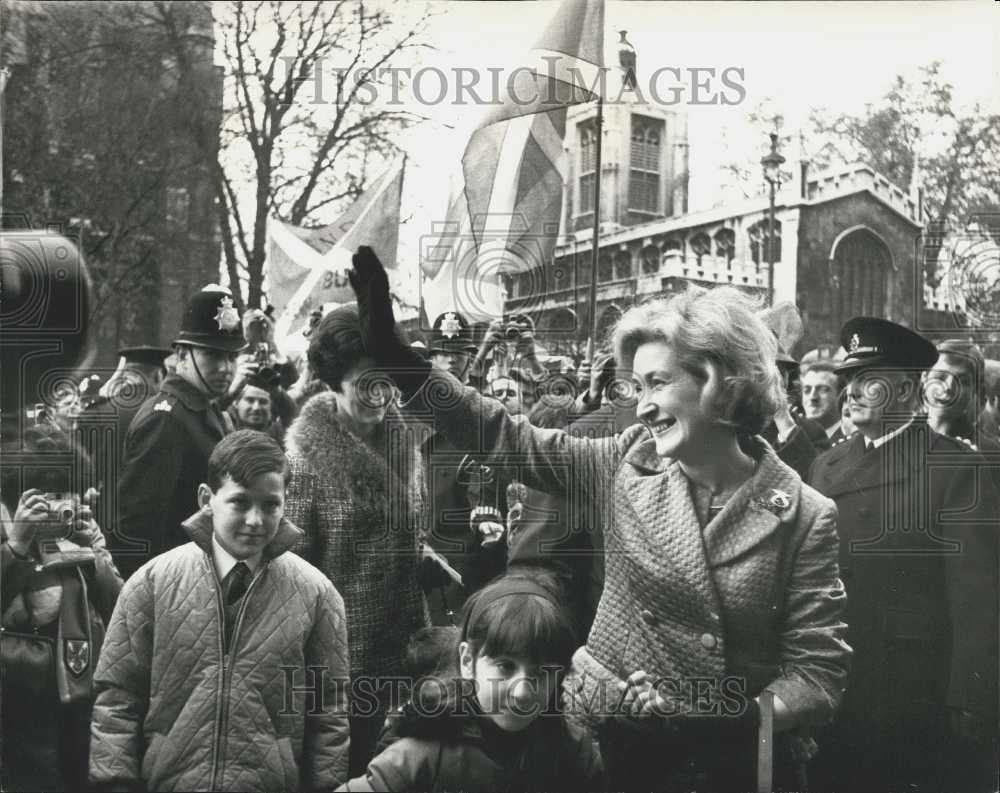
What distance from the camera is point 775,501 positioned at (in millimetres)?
3553

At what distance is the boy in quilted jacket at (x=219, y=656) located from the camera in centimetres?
349

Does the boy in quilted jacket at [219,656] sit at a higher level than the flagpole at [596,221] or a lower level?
lower

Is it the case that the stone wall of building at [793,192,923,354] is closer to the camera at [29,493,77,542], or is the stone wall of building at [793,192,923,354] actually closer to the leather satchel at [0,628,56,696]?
the camera at [29,493,77,542]

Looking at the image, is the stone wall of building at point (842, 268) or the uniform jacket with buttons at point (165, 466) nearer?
the uniform jacket with buttons at point (165, 466)

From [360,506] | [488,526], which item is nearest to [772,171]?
[488,526]

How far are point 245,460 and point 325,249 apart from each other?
1222 millimetres

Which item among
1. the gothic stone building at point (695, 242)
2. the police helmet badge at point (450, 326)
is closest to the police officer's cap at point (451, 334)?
the police helmet badge at point (450, 326)

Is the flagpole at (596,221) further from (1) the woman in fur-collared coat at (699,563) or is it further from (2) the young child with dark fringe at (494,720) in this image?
(2) the young child with dark fringe at (494,720)

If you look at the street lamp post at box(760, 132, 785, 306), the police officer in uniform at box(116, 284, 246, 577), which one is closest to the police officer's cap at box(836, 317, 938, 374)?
the street lamp post at box(760, 132, 785, 306)

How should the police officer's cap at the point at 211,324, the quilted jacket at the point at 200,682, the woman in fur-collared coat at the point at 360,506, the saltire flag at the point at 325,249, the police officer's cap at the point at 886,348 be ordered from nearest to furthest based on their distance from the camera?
the quilted jacket at the point at 200,682, the woman in fur-collared coat at the point at 360,506, the police officer's cap at the point at 886,348, the police officer's cap at the point at 211,324, the saltire flag at the point at 325,249

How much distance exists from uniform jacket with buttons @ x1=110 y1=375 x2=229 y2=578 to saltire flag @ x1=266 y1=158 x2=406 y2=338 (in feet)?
2.16

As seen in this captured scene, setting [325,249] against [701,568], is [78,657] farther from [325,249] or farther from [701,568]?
[701,568]

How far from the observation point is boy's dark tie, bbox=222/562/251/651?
3.52 m

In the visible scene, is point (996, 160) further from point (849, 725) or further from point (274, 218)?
point (274, 218)
